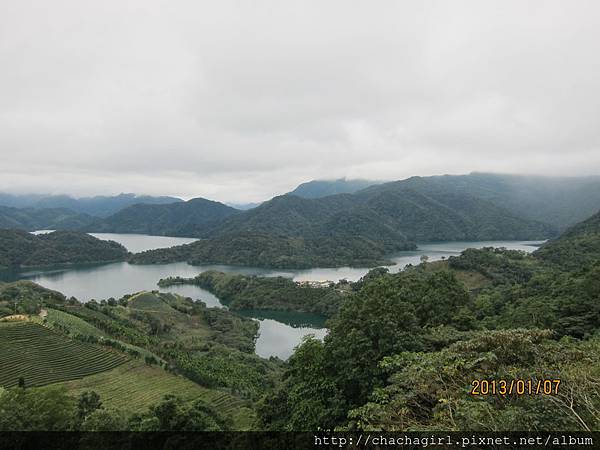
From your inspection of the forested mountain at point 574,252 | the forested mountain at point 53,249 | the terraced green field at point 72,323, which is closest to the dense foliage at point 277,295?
the terraced green field at point 72,323

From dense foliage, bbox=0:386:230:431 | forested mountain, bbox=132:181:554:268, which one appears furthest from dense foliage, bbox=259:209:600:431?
forested mountain, bbox=132:181:554:268

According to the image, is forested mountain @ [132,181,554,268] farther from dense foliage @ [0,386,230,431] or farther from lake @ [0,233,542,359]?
dense foliage @ [0,386,230,431]

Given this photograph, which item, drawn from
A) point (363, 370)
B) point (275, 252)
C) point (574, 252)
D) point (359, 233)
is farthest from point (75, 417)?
point (359, 233)

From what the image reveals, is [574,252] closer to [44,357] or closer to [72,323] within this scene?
[44,357]

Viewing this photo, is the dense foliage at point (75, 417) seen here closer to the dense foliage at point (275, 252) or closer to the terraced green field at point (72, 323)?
the terraced green field at point (72, 323)

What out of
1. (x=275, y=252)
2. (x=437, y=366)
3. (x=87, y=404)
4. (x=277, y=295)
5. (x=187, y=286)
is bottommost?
(x=187, y=286)

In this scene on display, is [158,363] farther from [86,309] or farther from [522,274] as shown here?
[522,274]
